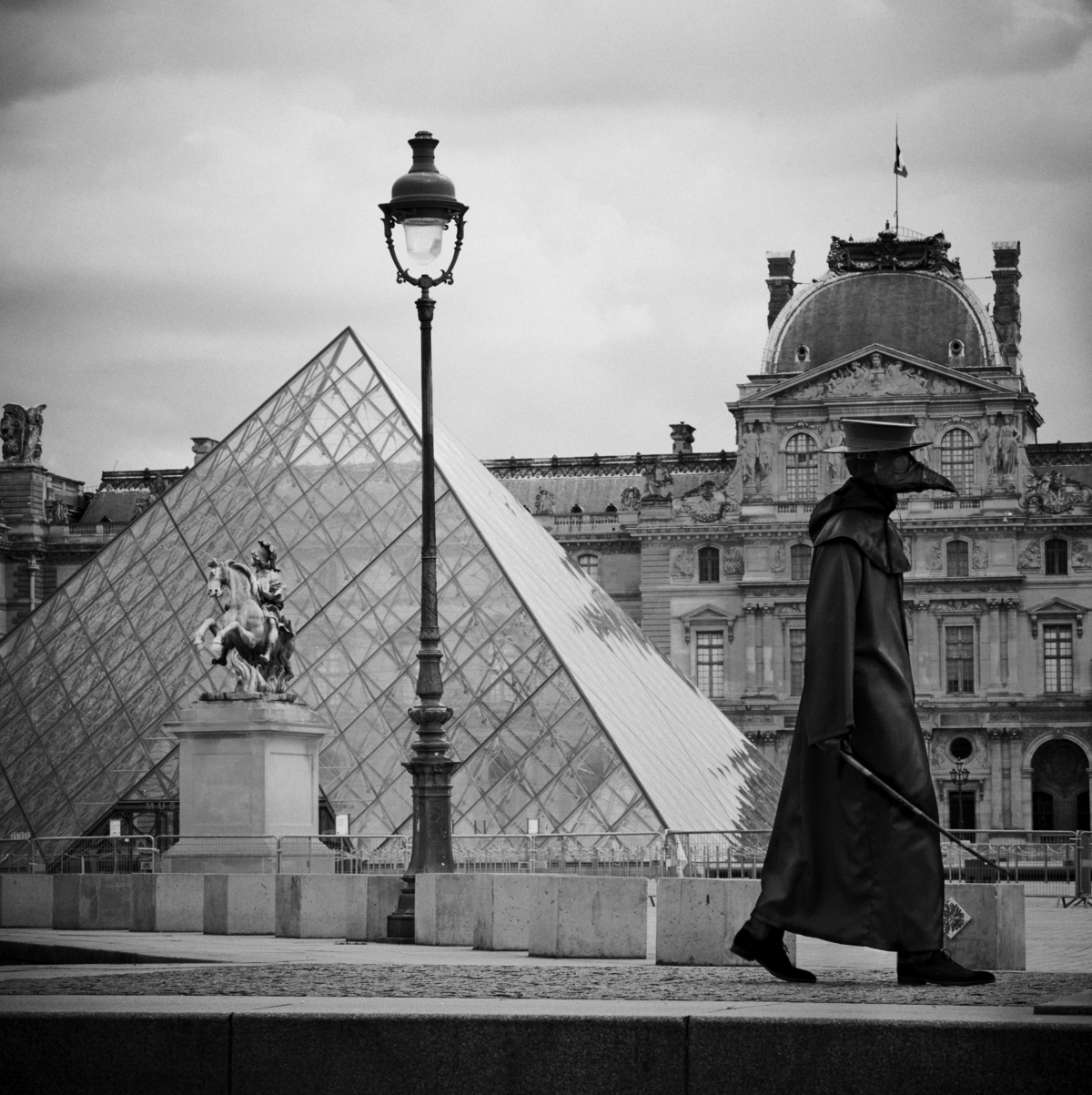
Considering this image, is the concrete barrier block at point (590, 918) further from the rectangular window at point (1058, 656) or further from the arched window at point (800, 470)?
the rectangular window at point (1058, 656)

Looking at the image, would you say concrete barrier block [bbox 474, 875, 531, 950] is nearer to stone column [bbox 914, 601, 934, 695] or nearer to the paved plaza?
the paved plaza

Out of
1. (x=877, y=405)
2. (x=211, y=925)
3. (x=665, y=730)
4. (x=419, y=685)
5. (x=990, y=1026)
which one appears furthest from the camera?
(x=877, y=405)

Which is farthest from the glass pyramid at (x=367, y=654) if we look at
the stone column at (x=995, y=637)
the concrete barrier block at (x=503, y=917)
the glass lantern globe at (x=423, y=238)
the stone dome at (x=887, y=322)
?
the stone dome at (x=887, y=322)

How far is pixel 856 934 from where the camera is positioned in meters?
6.99

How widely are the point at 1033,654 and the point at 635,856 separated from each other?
1555 inches

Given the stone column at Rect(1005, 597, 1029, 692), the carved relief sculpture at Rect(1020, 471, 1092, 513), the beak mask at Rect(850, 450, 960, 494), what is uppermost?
the carved relief sculpture at Rect(1020, 471, 1092, 513)

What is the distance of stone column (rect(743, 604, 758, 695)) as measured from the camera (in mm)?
62781

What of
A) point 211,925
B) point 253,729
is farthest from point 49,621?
point 211,925

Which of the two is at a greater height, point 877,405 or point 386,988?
point 877,405

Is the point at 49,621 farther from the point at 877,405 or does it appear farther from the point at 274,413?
the point at 877,405

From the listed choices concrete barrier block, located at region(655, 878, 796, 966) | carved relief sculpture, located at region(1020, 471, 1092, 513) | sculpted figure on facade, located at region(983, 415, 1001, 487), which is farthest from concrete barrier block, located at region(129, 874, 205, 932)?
carved relief sculpture, located at region(1020, 471, 1092, 513)

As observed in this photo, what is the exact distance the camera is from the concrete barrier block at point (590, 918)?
1334cm

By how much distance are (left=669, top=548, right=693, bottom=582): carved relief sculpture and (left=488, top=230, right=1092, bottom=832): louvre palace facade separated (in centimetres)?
5

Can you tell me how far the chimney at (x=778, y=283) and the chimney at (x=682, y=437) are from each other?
551cm
